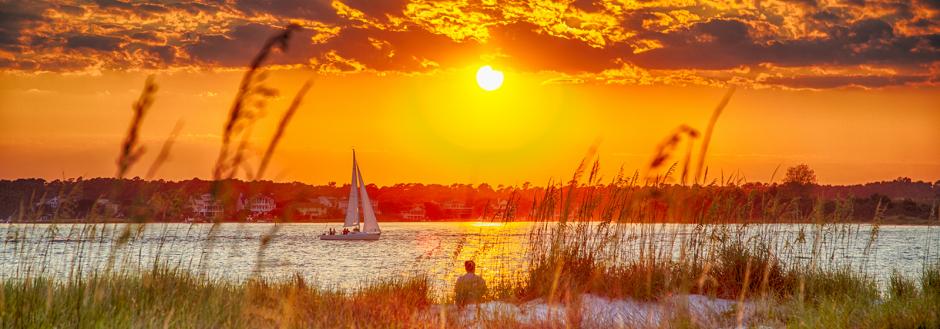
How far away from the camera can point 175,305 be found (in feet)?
22.4

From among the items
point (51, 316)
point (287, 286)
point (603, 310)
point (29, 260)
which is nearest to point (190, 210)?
point (29, 260)

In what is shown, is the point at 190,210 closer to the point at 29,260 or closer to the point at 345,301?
the point at 29,260

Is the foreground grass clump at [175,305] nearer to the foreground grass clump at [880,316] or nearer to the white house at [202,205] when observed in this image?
the white house at [202,205]

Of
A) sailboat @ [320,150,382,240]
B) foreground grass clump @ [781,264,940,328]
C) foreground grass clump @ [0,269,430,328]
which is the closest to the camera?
foreground grass clump @ [0,269,430,328]

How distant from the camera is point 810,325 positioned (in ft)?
20.7

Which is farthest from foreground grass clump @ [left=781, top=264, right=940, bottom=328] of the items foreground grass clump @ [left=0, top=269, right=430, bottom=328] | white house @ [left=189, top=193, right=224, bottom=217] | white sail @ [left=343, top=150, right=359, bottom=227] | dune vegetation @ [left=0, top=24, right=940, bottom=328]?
white sail @ [left=343, top=150, right=359, bottom=227]

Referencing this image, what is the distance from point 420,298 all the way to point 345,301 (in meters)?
1.33

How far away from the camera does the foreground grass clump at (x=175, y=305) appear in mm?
5445

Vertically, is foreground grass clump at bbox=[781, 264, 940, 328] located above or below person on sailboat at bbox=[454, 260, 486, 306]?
above

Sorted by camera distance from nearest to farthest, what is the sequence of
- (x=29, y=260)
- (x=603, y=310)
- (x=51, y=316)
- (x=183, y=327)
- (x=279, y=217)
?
(x=279, y=217) → (x=51, y=316) → (x=183, y=327) → (x=29, y=260) → (x=603, y=310)

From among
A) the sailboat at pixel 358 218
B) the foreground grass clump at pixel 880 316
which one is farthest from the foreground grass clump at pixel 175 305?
the sailboat at pixel 358 218

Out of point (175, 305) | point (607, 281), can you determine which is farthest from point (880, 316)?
point (175, 305)

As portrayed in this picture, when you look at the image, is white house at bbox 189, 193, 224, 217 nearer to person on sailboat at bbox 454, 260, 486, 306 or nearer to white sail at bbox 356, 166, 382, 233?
person on sailboat at bbox 454, 260, 486, 306

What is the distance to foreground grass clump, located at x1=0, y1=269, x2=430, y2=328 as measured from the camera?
5.45 meters
